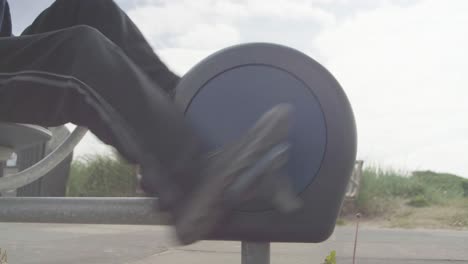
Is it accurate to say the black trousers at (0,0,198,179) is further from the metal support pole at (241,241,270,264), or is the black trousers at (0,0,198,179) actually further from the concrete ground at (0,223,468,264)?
the concrete ground at (0,223,468,264)

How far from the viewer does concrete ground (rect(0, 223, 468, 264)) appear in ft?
9.89

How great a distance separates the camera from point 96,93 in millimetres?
941

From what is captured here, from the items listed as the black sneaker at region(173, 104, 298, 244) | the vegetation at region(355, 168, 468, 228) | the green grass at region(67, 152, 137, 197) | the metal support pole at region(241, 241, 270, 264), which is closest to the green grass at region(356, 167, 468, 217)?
the vegetation at region(355, 168, 468, 228)

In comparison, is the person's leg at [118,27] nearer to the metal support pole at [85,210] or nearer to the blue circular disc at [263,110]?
the blue circular disc at [263,110]

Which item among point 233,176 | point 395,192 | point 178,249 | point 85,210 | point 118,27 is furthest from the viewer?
point 395,192

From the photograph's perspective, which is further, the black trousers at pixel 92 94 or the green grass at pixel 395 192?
the green grass at pixel 395 192

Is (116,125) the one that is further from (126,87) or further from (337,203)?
(337,203)

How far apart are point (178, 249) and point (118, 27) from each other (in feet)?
8.00

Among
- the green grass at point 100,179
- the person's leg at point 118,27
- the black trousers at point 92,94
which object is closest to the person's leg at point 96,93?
the black trousers at point 92,94

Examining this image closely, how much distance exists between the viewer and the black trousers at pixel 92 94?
930 mm

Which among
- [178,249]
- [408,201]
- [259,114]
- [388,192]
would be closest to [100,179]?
[388,192]

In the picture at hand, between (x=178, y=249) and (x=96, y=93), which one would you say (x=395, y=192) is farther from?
(x=96, y=93)

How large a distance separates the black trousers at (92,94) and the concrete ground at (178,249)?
1578 mm

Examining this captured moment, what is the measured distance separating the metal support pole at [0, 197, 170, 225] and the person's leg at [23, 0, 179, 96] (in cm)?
27
